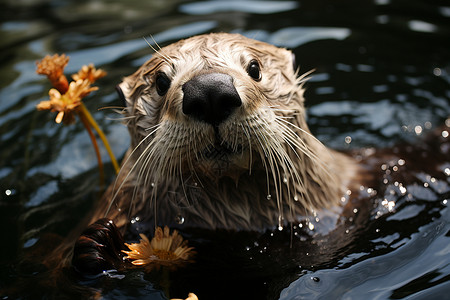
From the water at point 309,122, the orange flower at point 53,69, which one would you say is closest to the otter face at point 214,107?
the orange flower at point 53,69

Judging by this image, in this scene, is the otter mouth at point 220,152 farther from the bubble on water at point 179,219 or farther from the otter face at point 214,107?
the bubble on water at point 179,219

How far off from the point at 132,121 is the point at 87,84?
Answer: 0.29 m

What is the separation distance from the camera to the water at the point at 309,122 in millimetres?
2541

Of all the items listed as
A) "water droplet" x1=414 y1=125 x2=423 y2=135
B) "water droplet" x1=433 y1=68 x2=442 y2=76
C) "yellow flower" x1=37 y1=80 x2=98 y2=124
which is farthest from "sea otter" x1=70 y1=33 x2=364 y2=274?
"water droplet" x1=433 y1=68 x2=442 y2=76

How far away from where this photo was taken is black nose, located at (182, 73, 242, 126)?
2211 millimetres

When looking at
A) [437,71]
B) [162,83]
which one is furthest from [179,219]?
[437,71]

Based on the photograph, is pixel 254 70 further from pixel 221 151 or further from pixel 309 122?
pixel 309 122

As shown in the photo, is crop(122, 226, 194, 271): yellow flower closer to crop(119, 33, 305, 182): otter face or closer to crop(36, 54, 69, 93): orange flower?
crop(119, 33, 305, 182): otter face

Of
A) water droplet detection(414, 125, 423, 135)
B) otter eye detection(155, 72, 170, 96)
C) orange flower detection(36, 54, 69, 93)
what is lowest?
water droplet detection(414, 125, 423, 135)

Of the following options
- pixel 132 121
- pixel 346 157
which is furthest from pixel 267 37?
pixel 132 121

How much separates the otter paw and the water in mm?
63

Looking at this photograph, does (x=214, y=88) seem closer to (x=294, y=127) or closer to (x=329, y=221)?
(x=294, y=127)

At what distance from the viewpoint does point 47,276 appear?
267 cm

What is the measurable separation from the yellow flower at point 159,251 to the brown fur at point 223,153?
23 centimetres
